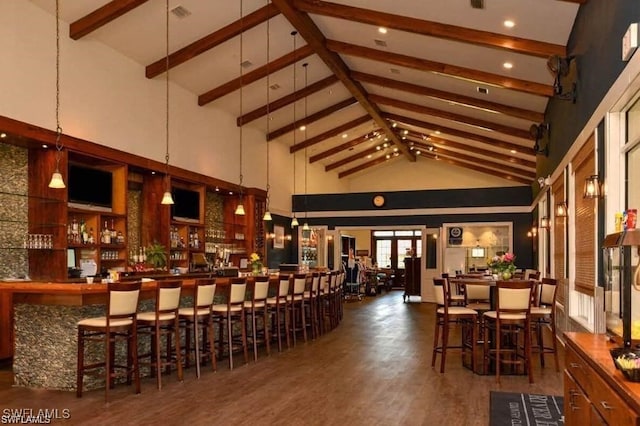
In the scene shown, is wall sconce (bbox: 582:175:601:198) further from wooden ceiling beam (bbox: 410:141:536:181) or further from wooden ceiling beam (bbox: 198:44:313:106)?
wooden ceiling beam (bbox: 410:141:536:181)

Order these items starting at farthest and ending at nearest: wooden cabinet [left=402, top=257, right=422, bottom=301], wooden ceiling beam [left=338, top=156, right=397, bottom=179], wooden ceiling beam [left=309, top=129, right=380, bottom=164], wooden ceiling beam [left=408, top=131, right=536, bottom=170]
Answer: wooden ceiling beam [left=338, top=156, right=397, bottom=179], wooden ceiling beam [left=309, top=129, right=380, bottom=164], wooden cabinet [left=402, top=257, right=422, bottom=301], wooden ceiling beam [left=408, top=131, right=536, bottom=170]

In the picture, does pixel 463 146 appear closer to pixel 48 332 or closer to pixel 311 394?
pixel 311 394

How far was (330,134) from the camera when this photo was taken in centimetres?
1555

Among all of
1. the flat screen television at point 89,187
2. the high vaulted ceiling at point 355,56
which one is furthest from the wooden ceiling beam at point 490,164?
the flat screen television at point 89,187

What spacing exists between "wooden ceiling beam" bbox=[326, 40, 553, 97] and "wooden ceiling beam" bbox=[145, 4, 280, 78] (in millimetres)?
1570

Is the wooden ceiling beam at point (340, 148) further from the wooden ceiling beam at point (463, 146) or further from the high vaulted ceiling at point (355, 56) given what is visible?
the high vaulted ceiling at point (355, 56)

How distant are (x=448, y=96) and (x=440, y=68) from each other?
1.79 m

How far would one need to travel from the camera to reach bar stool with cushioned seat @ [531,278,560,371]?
5895 millimetres

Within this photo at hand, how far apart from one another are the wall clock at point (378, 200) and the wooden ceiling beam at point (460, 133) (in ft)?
7.47

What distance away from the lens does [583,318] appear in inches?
262

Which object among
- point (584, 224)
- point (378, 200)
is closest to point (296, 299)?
point (584, 224)

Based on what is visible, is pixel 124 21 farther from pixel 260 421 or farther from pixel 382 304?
pixel 382 304


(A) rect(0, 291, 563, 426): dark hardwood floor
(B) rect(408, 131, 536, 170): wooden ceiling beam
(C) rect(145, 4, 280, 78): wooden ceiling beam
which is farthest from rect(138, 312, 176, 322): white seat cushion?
(B) rect(408, 131, 536, 170): wooden ceiling beam

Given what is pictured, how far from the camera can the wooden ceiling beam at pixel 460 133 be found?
13086 mm
